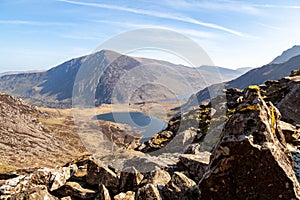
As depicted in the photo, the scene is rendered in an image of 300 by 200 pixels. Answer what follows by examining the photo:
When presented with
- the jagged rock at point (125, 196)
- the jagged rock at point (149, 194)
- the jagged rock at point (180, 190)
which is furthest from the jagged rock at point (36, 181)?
the jagged rock at point (180, 190)

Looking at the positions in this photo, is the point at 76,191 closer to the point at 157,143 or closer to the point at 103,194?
the point at 103,194

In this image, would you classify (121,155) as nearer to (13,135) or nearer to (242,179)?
(242,179)

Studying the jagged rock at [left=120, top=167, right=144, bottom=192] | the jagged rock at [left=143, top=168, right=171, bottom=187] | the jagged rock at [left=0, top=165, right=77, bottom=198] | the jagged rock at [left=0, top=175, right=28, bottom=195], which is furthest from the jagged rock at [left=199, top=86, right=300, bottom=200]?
the jagged rock at [left=0, top=175, right=28, bottom=195]

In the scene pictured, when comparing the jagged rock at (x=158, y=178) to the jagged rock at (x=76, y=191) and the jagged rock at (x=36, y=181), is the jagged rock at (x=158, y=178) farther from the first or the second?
the jagged rock at (x=36, y=181)

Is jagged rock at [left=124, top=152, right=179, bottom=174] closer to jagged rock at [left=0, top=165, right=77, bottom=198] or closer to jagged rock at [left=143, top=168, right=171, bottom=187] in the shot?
jagged rock at [left=143, top=168, right=171, bottom=187]

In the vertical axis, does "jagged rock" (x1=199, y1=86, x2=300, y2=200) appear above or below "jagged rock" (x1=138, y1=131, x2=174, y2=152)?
above

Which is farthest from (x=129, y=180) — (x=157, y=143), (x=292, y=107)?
(x=157, y=143)

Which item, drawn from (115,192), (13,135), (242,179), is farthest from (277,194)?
(13,135)
